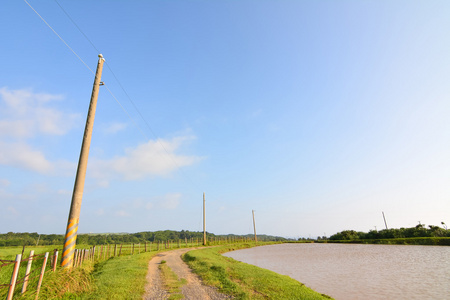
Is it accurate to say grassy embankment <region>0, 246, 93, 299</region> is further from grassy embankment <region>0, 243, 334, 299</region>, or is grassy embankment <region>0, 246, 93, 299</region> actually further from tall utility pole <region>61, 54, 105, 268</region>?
tall utility pole <region>61, 54, 105, 268</region>

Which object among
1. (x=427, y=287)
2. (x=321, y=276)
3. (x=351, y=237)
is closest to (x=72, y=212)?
(x=321, y=276)

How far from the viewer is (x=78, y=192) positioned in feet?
31.2

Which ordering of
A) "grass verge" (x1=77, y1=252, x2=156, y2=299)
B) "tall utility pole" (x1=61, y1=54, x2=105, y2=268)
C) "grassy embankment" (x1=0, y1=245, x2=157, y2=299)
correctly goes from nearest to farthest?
"grassy embankment" (x1=0, y1=245, x2=157, y2=299) < "grass verge" (x1=77, y1=252, x2=156, y2=299) < "tall utility pole" (x1=61, y1=54, x2=105, y2=268)

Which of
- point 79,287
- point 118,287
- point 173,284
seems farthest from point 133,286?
point 79,287

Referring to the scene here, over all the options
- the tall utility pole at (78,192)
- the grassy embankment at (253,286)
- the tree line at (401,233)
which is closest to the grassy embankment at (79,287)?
the tall utility pole at (78,192)

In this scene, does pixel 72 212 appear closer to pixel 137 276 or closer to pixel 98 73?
pixel 137 276

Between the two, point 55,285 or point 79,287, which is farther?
point 79,287

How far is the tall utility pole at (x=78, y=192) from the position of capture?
8961 mm

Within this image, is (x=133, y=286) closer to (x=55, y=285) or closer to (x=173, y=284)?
(x=173, y=284)

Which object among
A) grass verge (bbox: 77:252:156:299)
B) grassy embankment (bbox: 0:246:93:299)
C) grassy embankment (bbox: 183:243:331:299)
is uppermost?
grassy embankment (bbox: 0:246:93:299)

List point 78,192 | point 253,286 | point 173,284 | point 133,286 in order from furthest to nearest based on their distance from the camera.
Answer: point 173,284 → point 253,286 → point 133,286 → point 78,192

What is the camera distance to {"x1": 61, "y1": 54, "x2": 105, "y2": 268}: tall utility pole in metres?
8.96

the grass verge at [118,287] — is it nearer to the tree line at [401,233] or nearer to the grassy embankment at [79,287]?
the grassy embankment at [79,287]

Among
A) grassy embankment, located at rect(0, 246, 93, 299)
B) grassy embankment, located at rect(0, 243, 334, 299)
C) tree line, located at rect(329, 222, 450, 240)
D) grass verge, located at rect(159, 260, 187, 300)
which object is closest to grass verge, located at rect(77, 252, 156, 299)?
grassy embankment, located at rect(0, 243, 334, 299)
